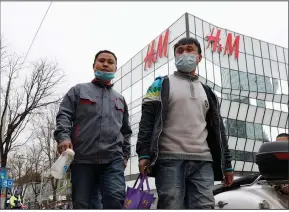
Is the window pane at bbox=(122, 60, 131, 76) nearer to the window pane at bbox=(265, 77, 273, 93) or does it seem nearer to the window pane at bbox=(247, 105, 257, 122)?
the window pane at bbox=(265, 77, 273, 93)

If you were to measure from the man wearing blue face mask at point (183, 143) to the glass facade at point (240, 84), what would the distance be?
35.9 ft

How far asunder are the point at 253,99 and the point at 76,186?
14.3m

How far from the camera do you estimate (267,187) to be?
83.0 inches

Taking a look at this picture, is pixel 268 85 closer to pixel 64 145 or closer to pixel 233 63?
pixel 233 63

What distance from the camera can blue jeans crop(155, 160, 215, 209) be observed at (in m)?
1.71

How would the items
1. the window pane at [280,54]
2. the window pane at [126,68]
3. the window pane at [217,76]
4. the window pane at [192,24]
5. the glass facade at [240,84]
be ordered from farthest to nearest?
the window pane at [126,68]
the window pane at [280,54]
the window pane at [192,24]
the window pane at [217,76]
the glass facade at [240,84]

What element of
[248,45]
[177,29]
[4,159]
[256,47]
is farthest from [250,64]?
[4,159]

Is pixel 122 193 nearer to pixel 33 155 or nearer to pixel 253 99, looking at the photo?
pixel 33 155

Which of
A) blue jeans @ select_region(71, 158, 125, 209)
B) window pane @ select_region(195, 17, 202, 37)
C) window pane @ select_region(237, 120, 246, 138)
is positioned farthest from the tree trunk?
window pane @ select_region(195, 17, 202, 37)

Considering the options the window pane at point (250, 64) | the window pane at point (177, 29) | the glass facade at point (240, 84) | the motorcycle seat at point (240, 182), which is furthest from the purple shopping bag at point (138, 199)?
the window pane at point (250, 64)

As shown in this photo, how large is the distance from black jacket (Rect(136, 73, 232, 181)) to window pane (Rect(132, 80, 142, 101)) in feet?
51.0

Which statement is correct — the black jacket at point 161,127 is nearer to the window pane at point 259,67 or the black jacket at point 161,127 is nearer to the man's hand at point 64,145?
the man's hand at point 64,145

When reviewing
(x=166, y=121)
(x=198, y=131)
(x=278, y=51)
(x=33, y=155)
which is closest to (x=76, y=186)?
(x=166, y=121)

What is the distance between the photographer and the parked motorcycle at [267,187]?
192 cm
